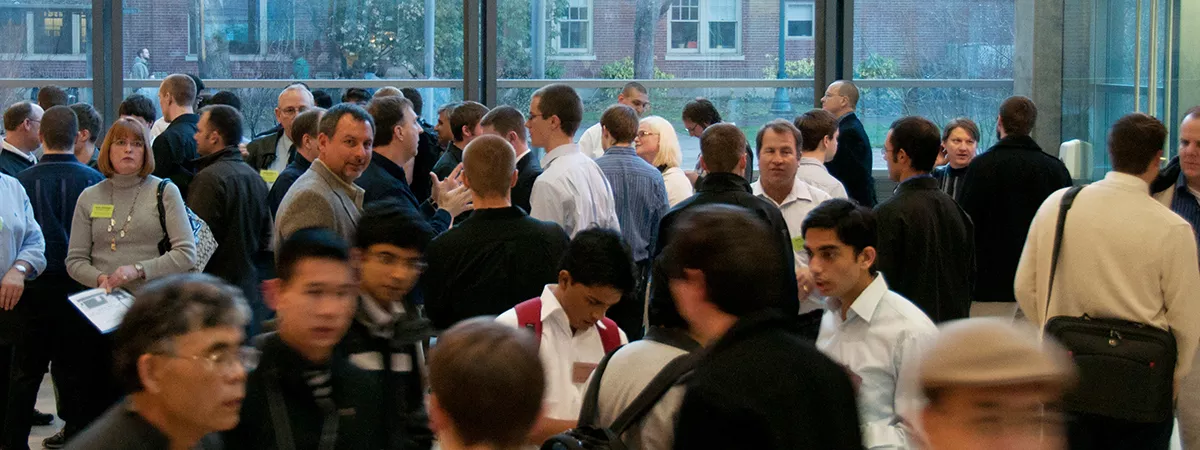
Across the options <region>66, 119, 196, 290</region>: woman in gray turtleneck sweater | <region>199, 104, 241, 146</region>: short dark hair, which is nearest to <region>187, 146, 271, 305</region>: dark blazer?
<region>199, 104, 241, 146</region>: short dark hair

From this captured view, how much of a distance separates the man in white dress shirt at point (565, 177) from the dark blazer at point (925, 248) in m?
1.35

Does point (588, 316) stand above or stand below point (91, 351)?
above

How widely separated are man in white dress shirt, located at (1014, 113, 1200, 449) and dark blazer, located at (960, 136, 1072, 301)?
72.0 inches

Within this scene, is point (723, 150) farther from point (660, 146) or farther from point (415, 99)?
point (415, 99)

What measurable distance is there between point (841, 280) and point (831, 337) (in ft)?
0.55

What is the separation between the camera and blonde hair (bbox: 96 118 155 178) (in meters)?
5.46

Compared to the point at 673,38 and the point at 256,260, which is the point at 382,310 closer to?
the point at 256,260

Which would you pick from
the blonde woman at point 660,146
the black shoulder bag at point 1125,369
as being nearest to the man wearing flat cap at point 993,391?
the black shoulder bag at point 1125,369

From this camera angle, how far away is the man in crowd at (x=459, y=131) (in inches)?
277

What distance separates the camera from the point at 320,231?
8.95 feet

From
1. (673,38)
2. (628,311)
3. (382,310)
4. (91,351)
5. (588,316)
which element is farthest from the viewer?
(673,38)

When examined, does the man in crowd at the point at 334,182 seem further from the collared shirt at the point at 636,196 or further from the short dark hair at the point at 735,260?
the short dark hair at the point at 735,260

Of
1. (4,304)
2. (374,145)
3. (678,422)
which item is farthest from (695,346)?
(4,304)

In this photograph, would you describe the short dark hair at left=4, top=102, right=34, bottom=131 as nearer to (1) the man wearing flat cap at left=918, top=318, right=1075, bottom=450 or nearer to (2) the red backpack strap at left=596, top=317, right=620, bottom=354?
(2) the red backpack strap at left=596, top=317, right=620, bottom=354
